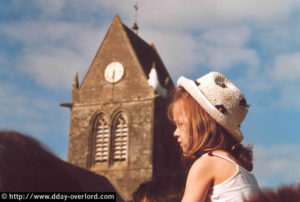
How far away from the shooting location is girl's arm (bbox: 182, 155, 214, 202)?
1924mm

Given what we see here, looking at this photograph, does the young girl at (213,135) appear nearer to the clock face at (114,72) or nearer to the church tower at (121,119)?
the church tower at (121,119)

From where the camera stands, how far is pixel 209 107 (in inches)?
84.5

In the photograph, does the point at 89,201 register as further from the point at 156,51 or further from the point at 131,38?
the point at 156,51

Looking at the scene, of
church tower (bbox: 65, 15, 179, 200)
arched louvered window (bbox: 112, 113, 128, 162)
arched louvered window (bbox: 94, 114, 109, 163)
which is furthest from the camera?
arched louvered window (bbox: 94, 114, 109, 163)

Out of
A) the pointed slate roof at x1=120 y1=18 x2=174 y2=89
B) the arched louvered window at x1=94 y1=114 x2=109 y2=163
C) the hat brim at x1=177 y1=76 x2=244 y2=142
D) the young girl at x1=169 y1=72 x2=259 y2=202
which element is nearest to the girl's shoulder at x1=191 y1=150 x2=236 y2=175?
the young girl at x1=169 y1=72 x2=259 y2=202

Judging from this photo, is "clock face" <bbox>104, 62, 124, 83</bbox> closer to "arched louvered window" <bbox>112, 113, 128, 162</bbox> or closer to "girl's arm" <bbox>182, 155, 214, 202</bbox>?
"arched louvered window" <bbox>112, 113, 128, 162</bbox>

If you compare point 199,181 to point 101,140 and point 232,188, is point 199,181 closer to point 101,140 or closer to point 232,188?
point 232,188

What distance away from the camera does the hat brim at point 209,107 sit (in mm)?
2148

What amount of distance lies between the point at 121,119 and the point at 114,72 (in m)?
2.91

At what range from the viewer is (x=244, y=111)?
2277mm

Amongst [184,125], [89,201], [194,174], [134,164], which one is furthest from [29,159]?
[134,164]

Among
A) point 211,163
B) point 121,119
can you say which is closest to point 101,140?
point 121,119

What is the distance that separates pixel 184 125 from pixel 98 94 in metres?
26.9

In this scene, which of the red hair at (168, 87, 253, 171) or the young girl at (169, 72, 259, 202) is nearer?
the young girl at (169, 72, 259, 202)
